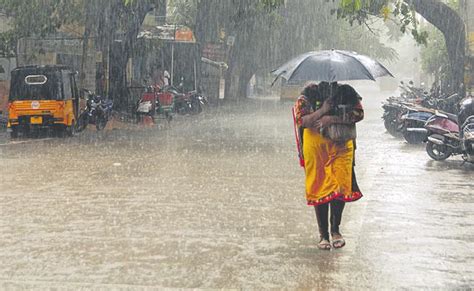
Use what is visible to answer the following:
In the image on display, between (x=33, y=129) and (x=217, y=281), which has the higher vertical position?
(x=217, y=281)

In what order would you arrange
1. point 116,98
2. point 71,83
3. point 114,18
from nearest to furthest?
point 71,83 → point 114,18 → point 116,98

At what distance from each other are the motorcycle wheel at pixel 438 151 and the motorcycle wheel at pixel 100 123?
10.8 m

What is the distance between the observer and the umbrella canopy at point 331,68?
7.40 m

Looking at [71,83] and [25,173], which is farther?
[71,83]

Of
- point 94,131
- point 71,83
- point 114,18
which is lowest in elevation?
point 94,131

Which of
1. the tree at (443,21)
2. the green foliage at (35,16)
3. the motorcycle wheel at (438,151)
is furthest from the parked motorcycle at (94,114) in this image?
the motorcycle wheel at (438,151)

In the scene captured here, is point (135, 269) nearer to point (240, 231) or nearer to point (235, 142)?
point (240, 231)

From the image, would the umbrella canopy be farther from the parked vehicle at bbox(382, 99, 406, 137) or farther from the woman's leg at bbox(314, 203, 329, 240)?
the parked vehicle at bbox(382, 99, 406, 137)

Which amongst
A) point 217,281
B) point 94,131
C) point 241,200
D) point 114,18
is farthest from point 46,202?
point 114,18

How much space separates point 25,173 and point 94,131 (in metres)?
10.0

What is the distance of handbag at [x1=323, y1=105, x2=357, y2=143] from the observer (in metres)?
6.67

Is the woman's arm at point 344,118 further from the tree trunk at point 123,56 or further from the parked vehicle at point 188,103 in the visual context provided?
the parked vehicle at point 188,103

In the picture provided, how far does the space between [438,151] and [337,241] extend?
839 cm

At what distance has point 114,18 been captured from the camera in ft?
80.4
